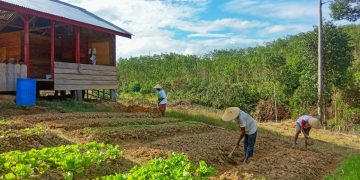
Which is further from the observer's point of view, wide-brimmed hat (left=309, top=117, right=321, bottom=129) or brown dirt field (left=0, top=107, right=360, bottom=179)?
wide-brimmed hat (left=309, top=117, right=321, bottom=129)

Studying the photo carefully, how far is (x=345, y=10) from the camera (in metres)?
20.8

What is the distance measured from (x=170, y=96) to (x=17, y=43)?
19801 mm

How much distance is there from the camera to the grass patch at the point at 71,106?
1400cm

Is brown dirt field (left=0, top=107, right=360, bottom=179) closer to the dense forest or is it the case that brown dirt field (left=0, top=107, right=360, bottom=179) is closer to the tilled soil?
the tilled soil

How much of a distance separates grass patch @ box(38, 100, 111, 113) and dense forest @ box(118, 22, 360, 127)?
13297mm

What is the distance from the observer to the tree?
2069 centimetres

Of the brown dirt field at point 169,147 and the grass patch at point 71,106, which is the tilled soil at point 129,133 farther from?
the grass patch at point 71,106

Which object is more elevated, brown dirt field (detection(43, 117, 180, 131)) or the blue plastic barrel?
the blue plastic barrel

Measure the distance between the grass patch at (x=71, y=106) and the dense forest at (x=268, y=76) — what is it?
13.3 meters

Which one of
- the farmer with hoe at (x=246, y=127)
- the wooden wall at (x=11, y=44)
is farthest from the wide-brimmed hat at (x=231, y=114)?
the wooden wall at (x=11, y=44)

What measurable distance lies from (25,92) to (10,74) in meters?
0.88

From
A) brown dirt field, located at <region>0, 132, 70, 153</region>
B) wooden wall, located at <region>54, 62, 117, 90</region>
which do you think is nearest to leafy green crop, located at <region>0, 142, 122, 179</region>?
brown dirt field, located at <region>0, 132, 70, 153</region>

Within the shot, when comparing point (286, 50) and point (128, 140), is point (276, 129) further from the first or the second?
point (286, 50)

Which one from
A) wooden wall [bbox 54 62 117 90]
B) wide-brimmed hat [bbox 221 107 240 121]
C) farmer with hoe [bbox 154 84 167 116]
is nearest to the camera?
wide-brimmed hat [bbox 221 107 240 121]
